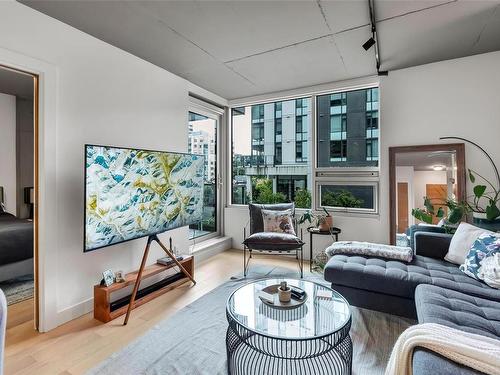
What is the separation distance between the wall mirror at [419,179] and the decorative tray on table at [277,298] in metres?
2.07

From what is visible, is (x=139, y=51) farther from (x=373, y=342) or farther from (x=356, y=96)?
(x=373, y=342)

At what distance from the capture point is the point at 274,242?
3.19 m

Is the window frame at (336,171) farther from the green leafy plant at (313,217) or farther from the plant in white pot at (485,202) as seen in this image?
the plant in white pot at (485,202)

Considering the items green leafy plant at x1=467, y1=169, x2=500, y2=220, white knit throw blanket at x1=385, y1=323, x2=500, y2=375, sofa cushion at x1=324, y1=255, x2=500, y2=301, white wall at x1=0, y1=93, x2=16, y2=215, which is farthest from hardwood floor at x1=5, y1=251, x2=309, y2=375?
green leafy plant at x1=467, y1=169, x2=500, y2=220

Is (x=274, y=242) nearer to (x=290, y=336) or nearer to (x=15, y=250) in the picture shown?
(x=290, y=336)

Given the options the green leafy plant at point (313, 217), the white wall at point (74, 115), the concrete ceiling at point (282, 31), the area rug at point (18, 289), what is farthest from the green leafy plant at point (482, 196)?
the area rug at point (18, 289)

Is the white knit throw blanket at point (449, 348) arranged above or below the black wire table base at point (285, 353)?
above

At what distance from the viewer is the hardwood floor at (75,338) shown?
68.2 inches

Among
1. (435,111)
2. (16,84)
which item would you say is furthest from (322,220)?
(16,84)

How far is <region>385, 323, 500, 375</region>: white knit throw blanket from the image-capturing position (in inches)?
40.4

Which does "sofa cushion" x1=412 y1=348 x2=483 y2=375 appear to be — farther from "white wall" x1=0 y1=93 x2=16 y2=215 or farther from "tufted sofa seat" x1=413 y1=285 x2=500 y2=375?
"white wall" x1=0 y1=93 x2=16 y2=215

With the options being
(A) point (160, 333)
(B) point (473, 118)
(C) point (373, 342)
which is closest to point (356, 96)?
(B) point (473, 118)

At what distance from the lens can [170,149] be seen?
3303 mm

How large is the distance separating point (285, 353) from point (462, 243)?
1911 mm
